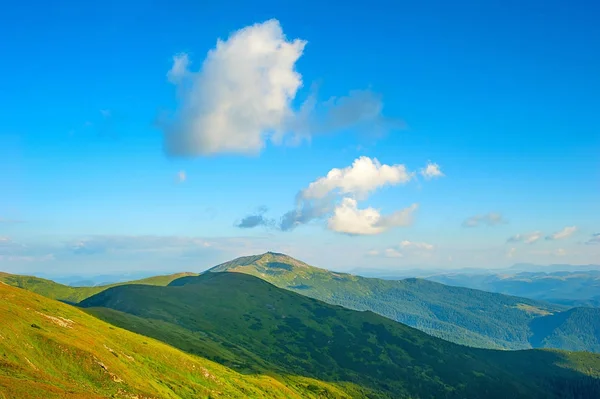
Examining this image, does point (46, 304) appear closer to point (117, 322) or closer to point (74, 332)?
point (74, 332)

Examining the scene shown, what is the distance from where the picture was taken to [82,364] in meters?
89.3

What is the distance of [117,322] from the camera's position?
190 m

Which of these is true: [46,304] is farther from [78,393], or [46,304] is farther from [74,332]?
[78,393]

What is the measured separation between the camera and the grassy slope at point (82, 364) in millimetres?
70688

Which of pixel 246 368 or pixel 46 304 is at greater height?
pixel 46 304

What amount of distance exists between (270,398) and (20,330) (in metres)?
91.8

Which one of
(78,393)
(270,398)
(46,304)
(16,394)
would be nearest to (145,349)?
(46,304)

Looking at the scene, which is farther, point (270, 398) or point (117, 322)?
point (117, 322)

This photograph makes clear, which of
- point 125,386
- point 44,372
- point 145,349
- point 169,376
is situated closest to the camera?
point 44,372

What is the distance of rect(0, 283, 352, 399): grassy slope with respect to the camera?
70688 millimetres

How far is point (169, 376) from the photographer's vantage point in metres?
119

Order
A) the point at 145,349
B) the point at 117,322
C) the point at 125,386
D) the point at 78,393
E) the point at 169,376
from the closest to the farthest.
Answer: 1. the point at 78,393
2. the point at 125,386
3. the point at 169,376
4. the point at 145,349
5. the point at 117,322

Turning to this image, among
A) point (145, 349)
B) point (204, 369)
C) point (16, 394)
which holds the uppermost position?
point (16, 394)

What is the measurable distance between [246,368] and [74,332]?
9950 cm
